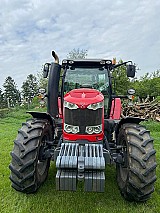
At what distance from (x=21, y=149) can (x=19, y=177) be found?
1.20ft

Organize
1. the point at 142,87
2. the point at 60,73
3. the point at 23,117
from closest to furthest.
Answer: the point at 60,73, the point at 23,117, the point at 142,87

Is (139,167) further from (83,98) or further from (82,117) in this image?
(83,98)

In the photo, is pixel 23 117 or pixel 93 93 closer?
pixel 93 93

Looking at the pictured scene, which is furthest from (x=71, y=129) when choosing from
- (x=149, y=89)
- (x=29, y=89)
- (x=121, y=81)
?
(x=29, y=89)

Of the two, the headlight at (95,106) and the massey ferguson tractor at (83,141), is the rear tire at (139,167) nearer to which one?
the massey ferguson tractor at (83,141)

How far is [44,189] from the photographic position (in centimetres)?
359

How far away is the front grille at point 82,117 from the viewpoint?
339 centimetres

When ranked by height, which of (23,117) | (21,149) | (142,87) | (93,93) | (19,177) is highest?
(93,93)

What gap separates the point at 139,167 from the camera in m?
2.89

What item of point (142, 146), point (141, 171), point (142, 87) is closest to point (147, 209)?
point (141, 171)

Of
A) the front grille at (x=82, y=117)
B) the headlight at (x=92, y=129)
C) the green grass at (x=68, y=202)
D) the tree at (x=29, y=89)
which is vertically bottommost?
the tree at (x=29, y=89)

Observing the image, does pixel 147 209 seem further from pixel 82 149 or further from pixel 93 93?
pixel 93 93

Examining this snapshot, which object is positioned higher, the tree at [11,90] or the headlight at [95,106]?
the headlight at [95,106]

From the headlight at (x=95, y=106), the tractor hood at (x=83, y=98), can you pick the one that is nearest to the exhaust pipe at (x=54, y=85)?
the tractor hood at (x=83, y=98)
